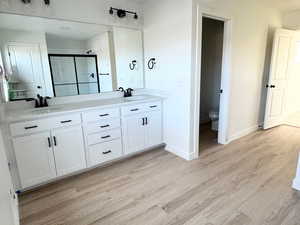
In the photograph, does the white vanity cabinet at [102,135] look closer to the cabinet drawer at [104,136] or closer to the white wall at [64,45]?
the cabinet drawer at [104,136]

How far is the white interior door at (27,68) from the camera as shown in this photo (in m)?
2.19

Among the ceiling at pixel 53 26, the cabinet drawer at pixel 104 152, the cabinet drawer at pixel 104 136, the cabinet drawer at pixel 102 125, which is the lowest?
the cabinet drawer at pixel 104 152

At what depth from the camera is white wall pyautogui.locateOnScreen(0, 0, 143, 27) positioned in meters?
2.10

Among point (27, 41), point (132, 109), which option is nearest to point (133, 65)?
point (132, 109)

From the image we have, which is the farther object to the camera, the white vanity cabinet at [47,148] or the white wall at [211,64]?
the white wall at [211,64]

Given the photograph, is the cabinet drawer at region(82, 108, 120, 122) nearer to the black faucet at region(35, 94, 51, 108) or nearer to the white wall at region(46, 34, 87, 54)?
the black faucet at region(35, 94, 51, 108)

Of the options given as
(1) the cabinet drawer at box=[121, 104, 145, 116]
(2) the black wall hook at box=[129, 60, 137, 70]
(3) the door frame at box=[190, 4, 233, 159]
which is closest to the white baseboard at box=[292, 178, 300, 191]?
(3) the door frame at box=[190, 4, 233, 159]

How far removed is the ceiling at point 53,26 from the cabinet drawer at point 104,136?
1433 mm

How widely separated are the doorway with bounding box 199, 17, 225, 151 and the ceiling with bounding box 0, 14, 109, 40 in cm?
239

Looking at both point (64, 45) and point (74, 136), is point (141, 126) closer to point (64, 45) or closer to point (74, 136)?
point (74, 136)

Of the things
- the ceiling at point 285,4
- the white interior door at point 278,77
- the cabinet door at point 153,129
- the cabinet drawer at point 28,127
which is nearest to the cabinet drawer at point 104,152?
the cabinet door at point 153,129

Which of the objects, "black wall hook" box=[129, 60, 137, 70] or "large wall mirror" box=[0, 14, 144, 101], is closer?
"large wall mirror" box=[0, 14, 144, 101]

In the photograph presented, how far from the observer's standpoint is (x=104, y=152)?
2.50 metres

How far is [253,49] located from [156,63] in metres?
1.87
